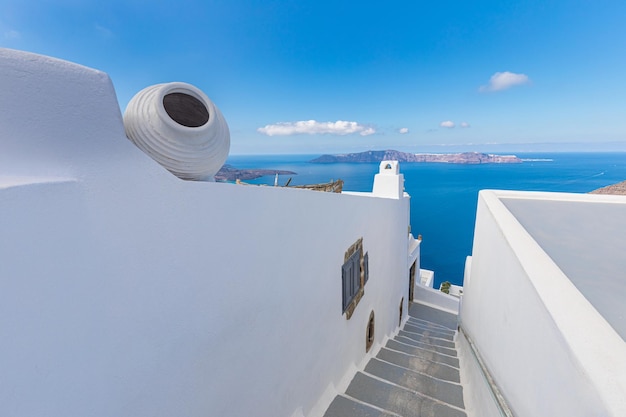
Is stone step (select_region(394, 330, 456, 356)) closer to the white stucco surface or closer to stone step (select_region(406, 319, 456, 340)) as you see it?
stone step (select_region(406, 319, 456, 340))

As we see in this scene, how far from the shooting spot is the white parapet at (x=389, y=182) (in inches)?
286

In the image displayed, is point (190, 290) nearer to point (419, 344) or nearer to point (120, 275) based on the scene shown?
point (120, 275)

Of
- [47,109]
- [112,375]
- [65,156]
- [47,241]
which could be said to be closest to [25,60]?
[47,109]

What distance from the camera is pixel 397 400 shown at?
3.14 m

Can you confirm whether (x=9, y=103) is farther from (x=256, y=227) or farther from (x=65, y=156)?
(x=256, y=227)

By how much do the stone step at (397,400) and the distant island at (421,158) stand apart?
5877 centimetres

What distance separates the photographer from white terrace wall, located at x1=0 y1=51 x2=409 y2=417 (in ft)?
2.97

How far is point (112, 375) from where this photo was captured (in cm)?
115

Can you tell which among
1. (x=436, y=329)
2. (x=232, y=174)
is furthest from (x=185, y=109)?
(x=436, y=329)

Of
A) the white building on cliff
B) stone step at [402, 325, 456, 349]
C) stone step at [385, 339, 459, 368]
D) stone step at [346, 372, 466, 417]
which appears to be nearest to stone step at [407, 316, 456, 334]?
stone step at [402, 325, 456, 349]

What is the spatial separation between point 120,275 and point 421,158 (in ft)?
432

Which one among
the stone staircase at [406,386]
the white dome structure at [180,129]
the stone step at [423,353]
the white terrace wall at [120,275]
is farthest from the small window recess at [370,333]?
the white dome structure at [180,129]

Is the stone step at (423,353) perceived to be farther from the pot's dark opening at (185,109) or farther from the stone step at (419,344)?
the pot's dark opening at (185,109)

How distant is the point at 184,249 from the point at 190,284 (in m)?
0.21
